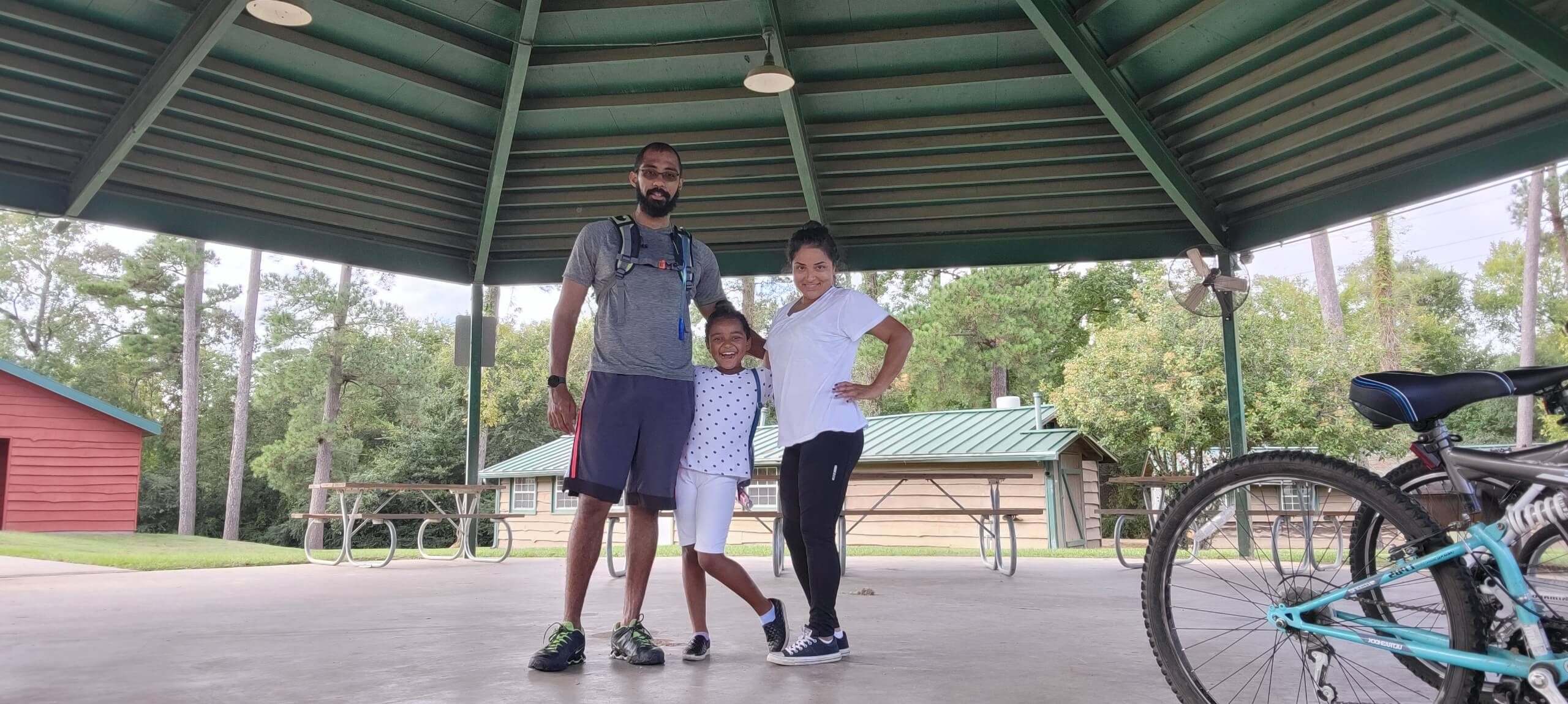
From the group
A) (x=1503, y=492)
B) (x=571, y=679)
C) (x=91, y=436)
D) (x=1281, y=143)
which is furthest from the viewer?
(x=91, y=436)

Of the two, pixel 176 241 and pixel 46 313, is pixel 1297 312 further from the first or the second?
pixel 46 313

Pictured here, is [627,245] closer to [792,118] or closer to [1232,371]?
[792,118]

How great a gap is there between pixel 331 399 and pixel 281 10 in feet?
61.2

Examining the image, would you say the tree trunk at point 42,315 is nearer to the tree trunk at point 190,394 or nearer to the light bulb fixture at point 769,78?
the tree trunk at point 190,394

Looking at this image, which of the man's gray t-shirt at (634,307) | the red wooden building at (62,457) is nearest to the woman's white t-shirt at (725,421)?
the man's gray t-shirt at (634,307)

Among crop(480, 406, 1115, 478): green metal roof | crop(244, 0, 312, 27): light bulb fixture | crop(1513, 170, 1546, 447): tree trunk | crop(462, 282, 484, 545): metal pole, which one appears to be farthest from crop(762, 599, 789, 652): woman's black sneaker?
crop(1513, 170, 1546, 447): tree trunk

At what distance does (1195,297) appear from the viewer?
8312 mm

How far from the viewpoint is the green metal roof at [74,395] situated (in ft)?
56.3

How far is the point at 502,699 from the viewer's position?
8.90 feet

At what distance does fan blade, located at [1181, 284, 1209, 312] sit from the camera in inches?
325

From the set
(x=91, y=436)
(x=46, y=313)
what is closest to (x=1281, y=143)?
(x=91, y=436)

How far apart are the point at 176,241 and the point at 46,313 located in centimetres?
844

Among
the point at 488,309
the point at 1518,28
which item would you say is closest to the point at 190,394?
the point at 488,309

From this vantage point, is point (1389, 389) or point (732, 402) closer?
point (1389, 389)
